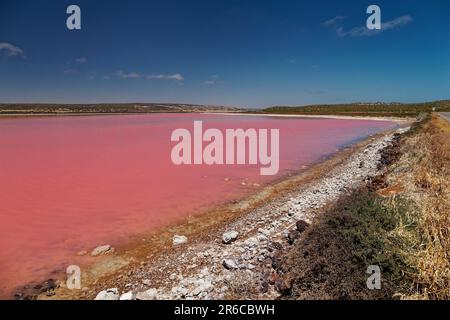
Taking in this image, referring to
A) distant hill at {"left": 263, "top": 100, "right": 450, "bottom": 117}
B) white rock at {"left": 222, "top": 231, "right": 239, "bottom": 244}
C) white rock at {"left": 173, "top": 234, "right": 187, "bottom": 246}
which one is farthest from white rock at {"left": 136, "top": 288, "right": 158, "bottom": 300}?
distant hill at {"left": 263, "top": 100, "right": 450, "bottom": 117}

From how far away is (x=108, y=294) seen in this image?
4570 mm

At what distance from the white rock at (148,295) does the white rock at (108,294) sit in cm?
34

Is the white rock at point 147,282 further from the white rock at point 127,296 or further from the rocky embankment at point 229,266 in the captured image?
the white rock at point 127,296

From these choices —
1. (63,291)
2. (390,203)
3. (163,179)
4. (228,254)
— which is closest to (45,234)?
(63,291)

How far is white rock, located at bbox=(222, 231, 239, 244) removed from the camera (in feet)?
20.3

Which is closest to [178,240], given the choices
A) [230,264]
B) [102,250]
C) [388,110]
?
[102,250]

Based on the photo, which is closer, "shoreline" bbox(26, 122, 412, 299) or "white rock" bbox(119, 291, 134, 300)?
"white rock" bbox(119, 291, 134, 300)

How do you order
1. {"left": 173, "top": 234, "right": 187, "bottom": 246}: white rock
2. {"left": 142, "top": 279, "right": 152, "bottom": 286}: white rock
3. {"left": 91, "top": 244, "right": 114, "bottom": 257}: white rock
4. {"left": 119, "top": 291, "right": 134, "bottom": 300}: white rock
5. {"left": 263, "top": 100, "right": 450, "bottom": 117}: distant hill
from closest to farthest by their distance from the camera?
{"left": 119, "top": 291, "right": 134, "bottom": 300}: white rock → {"left": 142, "top": 279, "right": 152, "bottom": 286}: white rock → {"left": 91, "top": 244, "right": 114, "bottom": 257}: white rock → {"left": 173, "top": 234, "right": 187, "bottom": 246}: white rock → {"left": 263, "top": 100, "right": 450, "bottom": 117}: distant hill

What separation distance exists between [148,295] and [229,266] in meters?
1.38

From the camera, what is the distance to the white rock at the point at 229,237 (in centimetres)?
620

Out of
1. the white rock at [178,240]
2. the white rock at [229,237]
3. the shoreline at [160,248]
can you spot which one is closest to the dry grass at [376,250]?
the white rock at [229,237]

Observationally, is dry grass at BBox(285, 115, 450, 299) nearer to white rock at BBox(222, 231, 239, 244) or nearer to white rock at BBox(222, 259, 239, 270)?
white rock at BBox(222, 259, 239, 270)

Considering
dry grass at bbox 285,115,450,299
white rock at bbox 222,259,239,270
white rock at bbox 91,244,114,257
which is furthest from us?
white rock at bbox 91,244,114,257
